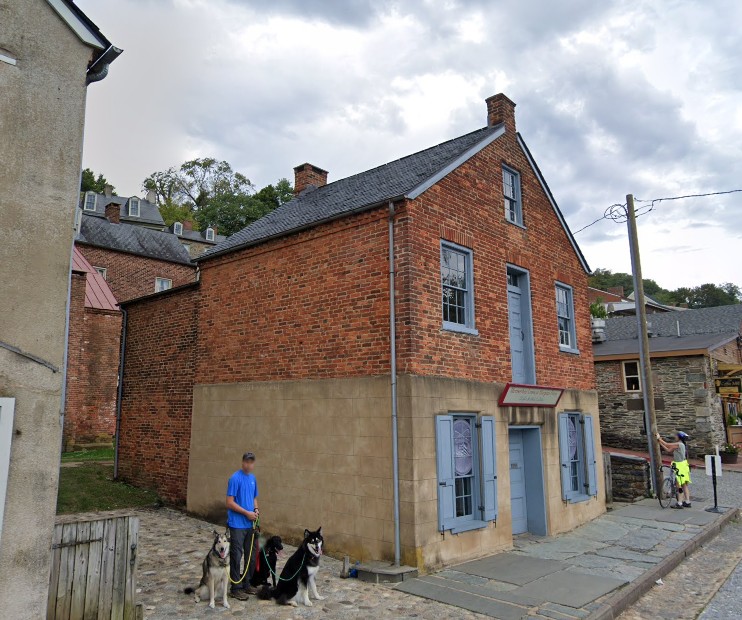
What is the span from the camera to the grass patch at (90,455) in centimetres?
1952

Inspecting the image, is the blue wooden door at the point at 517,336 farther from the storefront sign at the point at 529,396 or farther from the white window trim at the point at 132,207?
the white window trim at the point at 132,207

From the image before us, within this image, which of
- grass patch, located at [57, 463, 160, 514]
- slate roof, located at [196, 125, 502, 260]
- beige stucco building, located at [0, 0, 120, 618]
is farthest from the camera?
grass patch, located at [57, 463, 160, 514]

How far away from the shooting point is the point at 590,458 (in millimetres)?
13797

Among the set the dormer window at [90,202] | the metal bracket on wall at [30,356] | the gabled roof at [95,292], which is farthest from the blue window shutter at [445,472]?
the dormer window at [90,202]

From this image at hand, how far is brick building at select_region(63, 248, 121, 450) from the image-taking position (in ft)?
74.9

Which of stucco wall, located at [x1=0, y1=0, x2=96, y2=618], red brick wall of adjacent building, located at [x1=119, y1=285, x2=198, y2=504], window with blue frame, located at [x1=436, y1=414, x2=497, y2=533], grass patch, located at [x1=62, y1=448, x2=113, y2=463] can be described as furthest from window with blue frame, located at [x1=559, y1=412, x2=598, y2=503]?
grass patch, located at [x1=62, y1=448, x2=113, y2=463]

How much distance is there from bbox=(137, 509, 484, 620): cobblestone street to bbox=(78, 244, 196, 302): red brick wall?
101ft

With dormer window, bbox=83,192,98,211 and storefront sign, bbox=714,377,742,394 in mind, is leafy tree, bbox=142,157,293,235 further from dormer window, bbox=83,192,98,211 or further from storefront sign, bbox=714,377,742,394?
storefront sign, bbox=714,377,742,394

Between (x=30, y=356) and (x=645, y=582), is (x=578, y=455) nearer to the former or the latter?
(x=645, y=582)

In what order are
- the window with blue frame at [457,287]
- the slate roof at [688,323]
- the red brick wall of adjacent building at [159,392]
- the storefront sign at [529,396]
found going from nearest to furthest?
the window with blue frame at [457,287] → the storefront sign at [529,396] → the red brick wall of adjacent building at [159,392] → the slate roof at [688,323]

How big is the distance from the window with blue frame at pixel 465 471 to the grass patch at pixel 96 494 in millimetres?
7840

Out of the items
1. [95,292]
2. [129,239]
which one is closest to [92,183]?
[129,239]

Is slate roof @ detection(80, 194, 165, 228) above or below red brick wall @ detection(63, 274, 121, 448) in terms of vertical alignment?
above

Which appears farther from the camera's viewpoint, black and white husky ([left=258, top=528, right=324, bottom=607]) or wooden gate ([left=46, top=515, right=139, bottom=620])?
black and white husky ([left=258, top=528, right=324, bottom=607])
